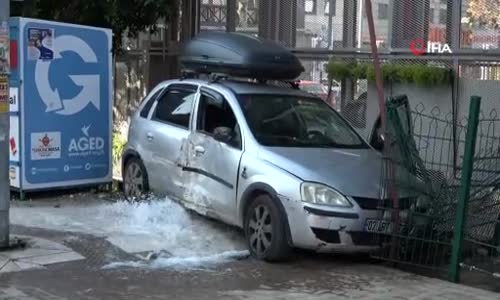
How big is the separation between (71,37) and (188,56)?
203cm

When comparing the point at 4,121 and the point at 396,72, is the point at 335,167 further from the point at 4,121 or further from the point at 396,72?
the point at 4,121

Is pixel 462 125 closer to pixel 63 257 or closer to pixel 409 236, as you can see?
pixel 409 236

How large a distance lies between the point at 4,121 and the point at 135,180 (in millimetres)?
2544

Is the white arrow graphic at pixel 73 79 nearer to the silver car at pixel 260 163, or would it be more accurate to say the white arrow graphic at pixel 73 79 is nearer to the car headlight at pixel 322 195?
the silver car at pixel 260 163

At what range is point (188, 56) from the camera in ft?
32.4

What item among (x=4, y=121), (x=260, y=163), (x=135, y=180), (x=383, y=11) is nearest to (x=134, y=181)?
(x=135, y=180)

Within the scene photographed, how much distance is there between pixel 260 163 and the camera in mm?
8078

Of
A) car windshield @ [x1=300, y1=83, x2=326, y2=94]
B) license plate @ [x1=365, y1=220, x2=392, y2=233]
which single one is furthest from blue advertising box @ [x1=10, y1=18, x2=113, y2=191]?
license plate @ [x1=365, y1=220, x2=392, y2=233]

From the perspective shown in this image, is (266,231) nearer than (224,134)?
Yes

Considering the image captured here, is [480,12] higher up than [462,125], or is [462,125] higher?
[480,12]

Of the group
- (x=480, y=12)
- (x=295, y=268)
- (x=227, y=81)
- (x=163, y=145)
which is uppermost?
(x=480, y=12)

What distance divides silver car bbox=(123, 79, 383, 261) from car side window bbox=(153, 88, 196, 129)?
0.05ft

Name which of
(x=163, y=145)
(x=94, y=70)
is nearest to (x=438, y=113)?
(x=163, y=145)

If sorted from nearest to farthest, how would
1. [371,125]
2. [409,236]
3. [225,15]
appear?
1. [409,236]
2. [371,125]
3. [225,15]
